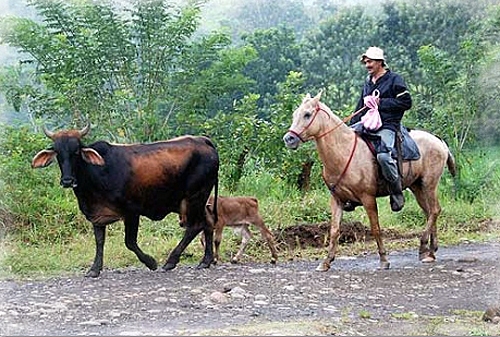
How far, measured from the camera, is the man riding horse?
9859 mm

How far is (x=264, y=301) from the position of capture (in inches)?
299

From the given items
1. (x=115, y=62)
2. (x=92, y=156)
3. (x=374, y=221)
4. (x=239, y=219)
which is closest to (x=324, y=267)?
(x=374, y=221)

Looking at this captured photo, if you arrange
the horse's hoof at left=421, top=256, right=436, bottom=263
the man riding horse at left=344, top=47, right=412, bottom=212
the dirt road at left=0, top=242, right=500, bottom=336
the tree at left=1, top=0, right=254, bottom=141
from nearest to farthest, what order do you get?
the dirt road at left=0, top=242, right=500, bottom=336 → the man riding horse at left=344, top=47, right=412, bottom=212 → the horse's hoof at left=421, top=256, right=436, bottom=263 → the tree at left=1, top=0, right=254, bottom=141

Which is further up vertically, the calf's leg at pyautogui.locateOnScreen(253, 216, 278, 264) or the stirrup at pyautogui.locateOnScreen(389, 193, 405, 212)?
the stirrup at pyautogui.locateOnScreen(389, 193, 405, 212)

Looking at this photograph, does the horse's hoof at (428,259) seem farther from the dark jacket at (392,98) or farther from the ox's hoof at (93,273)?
the ox's hoof at (93,273)

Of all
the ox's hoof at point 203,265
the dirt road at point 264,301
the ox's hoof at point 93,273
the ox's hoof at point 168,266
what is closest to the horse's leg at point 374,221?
the dirt road at point 264,301

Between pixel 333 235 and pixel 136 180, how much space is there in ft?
7.15

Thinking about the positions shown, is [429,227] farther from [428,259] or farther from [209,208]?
[209,208]

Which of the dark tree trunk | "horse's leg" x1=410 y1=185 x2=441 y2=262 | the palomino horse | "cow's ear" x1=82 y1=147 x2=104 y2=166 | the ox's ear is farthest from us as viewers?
the dark tree trunk

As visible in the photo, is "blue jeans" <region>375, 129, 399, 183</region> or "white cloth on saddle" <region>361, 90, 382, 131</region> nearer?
"blue jeans" <region>375, 129, 399, 183</region>

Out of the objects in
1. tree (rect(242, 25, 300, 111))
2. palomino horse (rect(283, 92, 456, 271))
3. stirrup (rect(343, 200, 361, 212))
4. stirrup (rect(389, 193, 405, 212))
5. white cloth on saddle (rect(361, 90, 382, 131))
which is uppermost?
white cloth on saddle (rect(361, 90, 382, 131))

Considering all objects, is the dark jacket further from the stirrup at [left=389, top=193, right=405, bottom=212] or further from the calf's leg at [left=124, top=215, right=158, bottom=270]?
the calf's leg at [left=124, top=215, right=158, bottom=270]

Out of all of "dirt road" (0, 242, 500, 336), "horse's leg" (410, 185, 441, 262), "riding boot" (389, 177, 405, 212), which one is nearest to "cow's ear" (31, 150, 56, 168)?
"dirt road" (0, 242, 500, 336)

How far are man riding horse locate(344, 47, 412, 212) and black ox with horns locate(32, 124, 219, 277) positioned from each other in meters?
1.68
